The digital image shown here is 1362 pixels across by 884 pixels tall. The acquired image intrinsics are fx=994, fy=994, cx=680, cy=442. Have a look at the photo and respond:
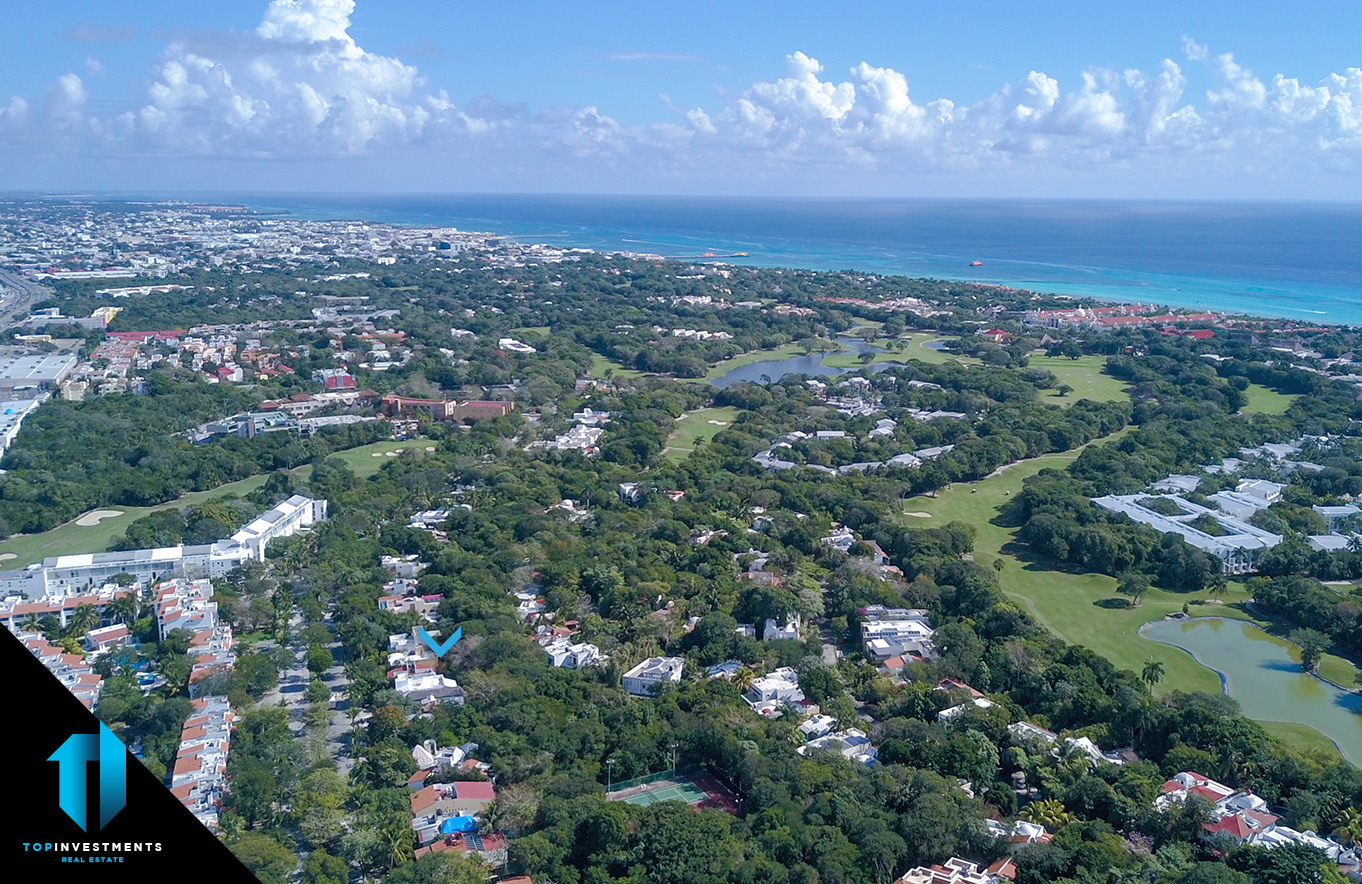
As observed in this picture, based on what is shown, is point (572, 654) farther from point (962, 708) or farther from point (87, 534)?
point (87, 534)

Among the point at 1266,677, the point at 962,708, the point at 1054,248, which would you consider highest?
the point at 1054,248

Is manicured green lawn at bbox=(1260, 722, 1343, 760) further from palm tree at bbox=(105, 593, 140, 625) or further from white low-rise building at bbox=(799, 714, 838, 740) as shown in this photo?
palm tree at bbox=(105, 593, 140, 625)

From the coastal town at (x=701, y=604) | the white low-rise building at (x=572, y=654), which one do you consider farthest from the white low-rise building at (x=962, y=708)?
the white low-rise building at (x=572, y=654)

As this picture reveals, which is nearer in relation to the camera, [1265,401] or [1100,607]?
[1100,607]

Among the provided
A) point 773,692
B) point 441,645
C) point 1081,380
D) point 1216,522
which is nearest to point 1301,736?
point 773,692

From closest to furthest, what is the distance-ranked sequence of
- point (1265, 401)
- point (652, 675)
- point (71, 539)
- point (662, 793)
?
point (662, 793) → point (652, 675) → point (71, 539) → point (1265, 401)

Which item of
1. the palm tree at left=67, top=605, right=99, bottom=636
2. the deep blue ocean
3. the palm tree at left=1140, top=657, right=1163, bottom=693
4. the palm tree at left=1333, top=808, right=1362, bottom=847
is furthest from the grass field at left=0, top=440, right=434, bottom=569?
the deep blue ocean

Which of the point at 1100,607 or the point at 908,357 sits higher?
the point at 908,357

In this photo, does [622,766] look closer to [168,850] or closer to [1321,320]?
[168,850]
